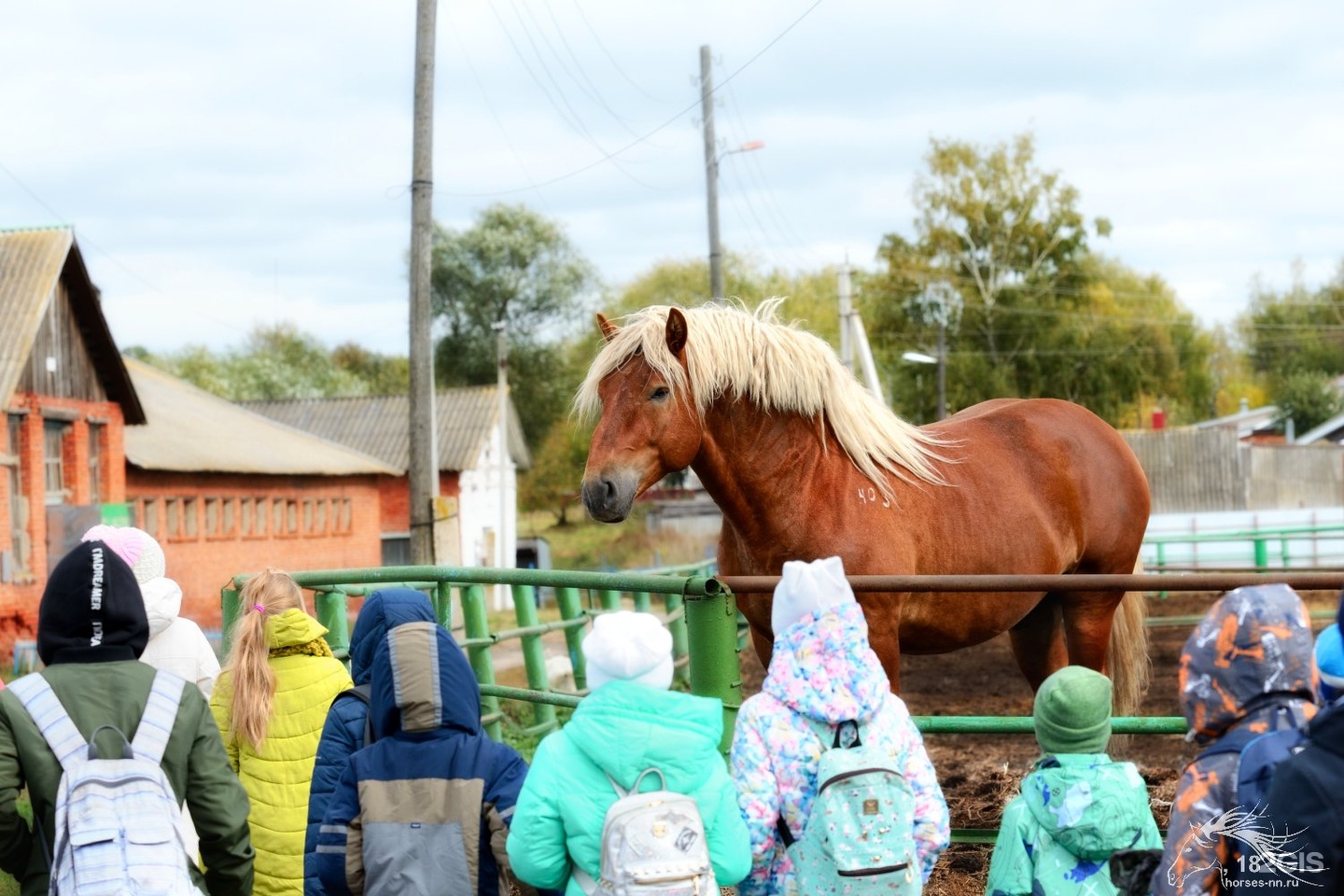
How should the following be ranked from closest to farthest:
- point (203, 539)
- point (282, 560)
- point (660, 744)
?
point (660, 744) < point (203, 539) < point (282, 560)

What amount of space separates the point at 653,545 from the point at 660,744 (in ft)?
122

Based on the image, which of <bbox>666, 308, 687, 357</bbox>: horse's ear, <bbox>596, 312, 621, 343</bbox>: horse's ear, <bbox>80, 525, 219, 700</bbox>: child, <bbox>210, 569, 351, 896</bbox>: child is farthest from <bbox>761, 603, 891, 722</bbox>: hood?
<bbox>80, 525, 219, 700</bbox>: child

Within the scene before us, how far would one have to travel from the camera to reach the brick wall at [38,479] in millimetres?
18359

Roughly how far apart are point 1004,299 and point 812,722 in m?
42.3

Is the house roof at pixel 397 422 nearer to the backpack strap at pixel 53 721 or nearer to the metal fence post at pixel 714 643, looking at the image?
the metal fence post at pixel 714 643

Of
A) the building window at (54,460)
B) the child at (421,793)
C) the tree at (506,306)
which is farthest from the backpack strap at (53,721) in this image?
the tree at (506,306)

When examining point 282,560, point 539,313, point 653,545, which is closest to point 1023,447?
point 282,560

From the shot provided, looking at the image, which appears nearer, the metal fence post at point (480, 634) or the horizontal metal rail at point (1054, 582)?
the horizontal metal rail at point (1054, 582)

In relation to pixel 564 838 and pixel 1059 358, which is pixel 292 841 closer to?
pixel 564 838

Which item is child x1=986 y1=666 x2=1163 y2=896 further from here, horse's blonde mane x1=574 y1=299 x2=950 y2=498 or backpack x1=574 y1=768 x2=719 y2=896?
horse's blonde mane x1=574 y1=299 x2=950 y2=498

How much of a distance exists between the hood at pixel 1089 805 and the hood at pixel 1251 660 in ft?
1.35

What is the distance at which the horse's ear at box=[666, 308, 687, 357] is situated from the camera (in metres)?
4.12

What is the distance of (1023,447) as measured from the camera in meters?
5.21

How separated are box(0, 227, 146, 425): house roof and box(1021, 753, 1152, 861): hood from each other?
18.6 m
